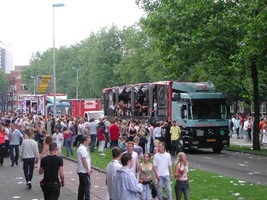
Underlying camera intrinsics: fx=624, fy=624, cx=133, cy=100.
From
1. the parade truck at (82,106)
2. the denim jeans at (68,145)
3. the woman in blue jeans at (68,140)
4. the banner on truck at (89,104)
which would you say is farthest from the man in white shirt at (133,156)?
the banner on truck at (89,104)

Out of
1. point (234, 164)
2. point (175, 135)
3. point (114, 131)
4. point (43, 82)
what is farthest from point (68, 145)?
point (43, 82)

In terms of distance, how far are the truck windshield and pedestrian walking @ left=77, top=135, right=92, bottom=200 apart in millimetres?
17127

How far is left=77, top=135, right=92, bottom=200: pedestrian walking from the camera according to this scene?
1384cm

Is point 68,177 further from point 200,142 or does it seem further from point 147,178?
point 200,142

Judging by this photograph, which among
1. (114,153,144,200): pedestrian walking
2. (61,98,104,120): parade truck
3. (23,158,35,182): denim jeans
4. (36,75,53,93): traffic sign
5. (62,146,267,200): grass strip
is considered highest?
(36,75,53,93): traffic sign

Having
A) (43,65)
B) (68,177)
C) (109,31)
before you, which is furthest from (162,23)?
(43,65)

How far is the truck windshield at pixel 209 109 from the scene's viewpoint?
1214 inches

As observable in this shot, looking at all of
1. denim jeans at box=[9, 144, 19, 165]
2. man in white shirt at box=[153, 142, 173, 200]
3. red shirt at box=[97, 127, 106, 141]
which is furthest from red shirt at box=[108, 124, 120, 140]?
man in white shirt at box=[153, 142, 173, 200]

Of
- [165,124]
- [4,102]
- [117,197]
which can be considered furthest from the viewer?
[4,102]

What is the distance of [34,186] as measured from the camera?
61.2 feet

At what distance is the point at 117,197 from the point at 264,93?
127 feet

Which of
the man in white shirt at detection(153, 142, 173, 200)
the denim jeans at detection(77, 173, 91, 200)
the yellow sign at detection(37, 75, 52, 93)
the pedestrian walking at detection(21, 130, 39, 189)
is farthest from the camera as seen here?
the yellow sign at detection(37, 75, 52, 93)

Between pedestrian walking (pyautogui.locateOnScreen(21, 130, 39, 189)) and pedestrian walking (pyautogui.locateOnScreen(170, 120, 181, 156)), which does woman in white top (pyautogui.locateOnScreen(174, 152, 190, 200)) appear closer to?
pedestrian walking (pyautogui.locateOnScreen(21, 130, 39, 189))

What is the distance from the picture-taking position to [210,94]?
31.1m
